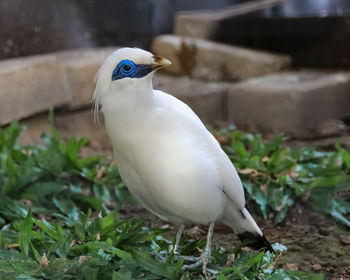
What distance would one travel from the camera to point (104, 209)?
12.6ft

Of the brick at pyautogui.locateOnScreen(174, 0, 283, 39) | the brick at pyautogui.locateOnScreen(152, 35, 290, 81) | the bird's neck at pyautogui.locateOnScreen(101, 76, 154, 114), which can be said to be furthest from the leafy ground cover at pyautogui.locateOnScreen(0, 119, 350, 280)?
the brick at pyautogui.locateOnScreen(174, 0, 283, 39)

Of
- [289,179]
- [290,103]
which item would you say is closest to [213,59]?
[290,103]

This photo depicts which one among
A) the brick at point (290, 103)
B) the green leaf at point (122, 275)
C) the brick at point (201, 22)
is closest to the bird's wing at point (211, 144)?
the green leaf at point (122, 275)

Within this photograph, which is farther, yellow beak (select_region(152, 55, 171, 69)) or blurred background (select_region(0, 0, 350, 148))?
blurred background (select_region(0, 0, 350, 148))

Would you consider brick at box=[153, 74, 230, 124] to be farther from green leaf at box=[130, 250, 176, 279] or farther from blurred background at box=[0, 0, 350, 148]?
green leaf at box=[130, 250, 176, 279]

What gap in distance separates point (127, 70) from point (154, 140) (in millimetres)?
325

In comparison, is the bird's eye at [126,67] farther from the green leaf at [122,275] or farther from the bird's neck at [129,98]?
the green leaf at [122,275]

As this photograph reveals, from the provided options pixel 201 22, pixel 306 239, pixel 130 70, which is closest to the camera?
pixel 130 70

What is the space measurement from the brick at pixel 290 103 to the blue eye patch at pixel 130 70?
3.25 meters

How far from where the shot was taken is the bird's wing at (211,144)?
9.16 ft

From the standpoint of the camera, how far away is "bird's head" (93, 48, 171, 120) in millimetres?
2648

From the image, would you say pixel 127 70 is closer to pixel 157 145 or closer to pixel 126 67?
pixel 126 67

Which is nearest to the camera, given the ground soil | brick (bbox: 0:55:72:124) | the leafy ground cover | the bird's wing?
the bird's wing

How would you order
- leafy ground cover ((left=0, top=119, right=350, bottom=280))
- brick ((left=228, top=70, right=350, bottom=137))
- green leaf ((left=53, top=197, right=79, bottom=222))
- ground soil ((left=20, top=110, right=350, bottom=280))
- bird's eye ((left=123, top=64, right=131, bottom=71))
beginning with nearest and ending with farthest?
bird's eye ((left=123, top=64, right=131, bottom=71)) → leafy ground cover ((left=0, top=119, right=350, bottom=280)) → ground soil ((left=20, top=110, right=350, bottom=280)) → green leaf ((left=53, top=197, right=79, bottom=222)) → brick ((left=228, top=70, right=350, bottom=137))
